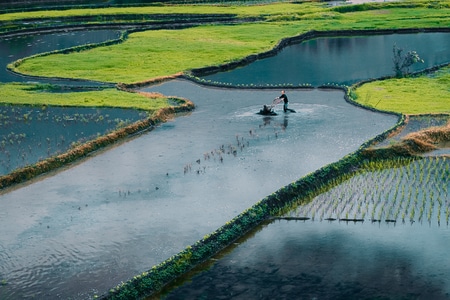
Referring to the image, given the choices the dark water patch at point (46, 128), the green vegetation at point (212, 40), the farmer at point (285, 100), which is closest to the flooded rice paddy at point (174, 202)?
the farmer at point (285, 100)

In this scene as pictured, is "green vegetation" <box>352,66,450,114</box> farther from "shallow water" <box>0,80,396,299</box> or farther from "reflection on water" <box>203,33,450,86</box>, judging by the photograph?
"reflection on water" <box>203,33,450,86</box>

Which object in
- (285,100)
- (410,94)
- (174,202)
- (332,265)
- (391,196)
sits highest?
(285,100)

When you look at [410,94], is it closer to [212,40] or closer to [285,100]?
[285,100]

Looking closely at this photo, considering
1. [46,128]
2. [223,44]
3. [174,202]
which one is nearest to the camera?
[174,202]

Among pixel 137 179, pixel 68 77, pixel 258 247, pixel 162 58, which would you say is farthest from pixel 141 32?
pixel 258 247

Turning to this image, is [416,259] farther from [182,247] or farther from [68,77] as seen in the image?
[68,77]

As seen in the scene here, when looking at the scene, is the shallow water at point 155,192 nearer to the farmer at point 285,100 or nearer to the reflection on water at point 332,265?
the farmer at point 285,100

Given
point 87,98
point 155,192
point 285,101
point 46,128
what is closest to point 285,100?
point 285,101
